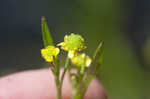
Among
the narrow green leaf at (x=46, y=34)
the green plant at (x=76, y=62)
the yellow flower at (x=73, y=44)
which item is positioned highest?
the narrow green leaf at (x=46, y=34)

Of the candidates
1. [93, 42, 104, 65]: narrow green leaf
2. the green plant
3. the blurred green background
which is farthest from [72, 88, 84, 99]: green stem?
the blurred green background

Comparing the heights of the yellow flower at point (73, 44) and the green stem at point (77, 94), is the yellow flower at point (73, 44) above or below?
above

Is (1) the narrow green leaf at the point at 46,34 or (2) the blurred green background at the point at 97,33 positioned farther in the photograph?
(2) the blurred green background at the point at 97,33

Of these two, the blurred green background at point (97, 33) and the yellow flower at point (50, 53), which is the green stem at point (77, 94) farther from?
the blurred green background at point (97, 33)

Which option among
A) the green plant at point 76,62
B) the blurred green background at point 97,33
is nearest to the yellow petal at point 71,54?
the green plant at point 76,62

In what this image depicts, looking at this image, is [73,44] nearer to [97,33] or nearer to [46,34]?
[46,34]

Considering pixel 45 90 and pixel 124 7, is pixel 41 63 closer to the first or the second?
pixel 124 7

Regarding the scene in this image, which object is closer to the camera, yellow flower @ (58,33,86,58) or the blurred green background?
yellow flower @ (58,33,86,58)

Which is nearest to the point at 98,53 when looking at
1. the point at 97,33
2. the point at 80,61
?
the point at 80,61

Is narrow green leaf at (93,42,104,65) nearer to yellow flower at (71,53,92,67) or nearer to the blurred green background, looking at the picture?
yellow flower at (71,53,92,67)
